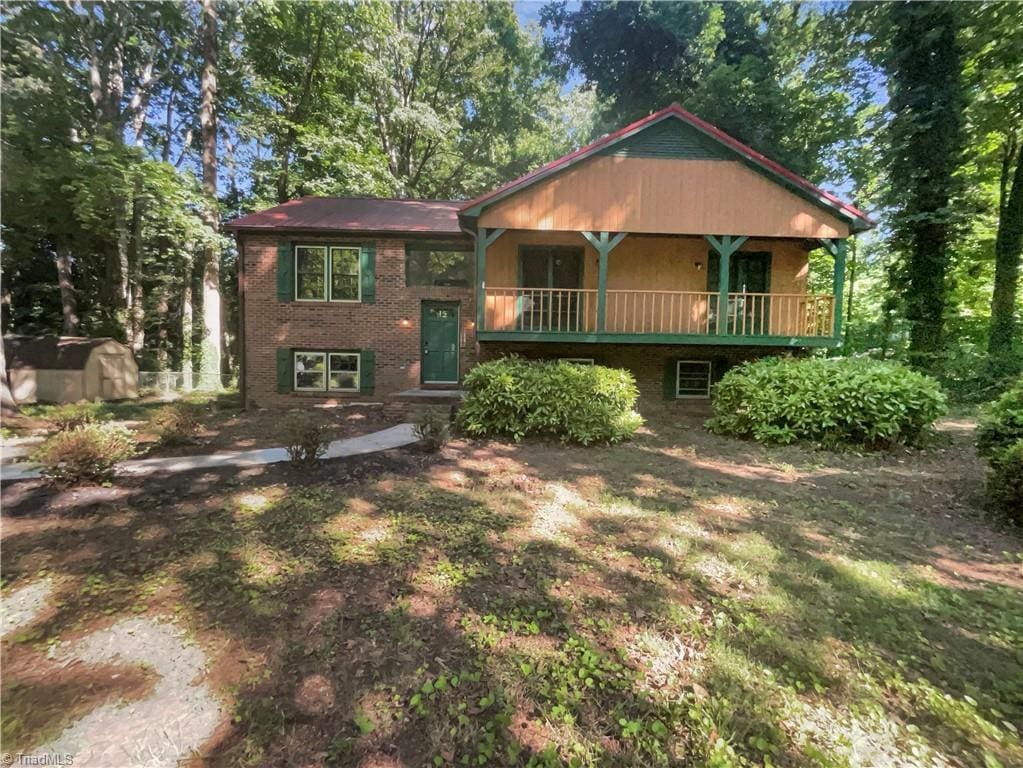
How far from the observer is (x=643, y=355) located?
1179 centimetres

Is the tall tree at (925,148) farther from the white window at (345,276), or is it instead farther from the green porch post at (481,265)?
the white window at (345,276)

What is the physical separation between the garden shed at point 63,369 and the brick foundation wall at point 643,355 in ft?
38.3

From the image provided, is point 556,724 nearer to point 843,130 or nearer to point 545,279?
point 545,279

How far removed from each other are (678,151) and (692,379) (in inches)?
210

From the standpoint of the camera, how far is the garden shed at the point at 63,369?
43.6 ft

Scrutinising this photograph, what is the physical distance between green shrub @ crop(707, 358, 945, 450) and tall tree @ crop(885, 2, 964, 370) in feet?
24.9

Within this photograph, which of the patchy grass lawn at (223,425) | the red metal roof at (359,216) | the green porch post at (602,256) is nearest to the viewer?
the patchy grass lawn at (223,425)

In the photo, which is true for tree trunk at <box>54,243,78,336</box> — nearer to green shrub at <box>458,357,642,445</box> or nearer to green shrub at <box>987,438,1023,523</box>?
green shrub at <box>458,357,642,445</box>

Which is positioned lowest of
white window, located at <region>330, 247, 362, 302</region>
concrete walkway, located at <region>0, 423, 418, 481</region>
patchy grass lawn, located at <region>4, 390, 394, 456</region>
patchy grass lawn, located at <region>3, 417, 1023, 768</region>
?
patchy grass lawn, located at <region>3, 417, 1023, 768</region>

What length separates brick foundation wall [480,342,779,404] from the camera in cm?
1162

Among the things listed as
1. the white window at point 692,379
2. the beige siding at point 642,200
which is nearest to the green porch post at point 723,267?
the beige siding at point 642,200

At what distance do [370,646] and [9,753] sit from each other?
1.56 m

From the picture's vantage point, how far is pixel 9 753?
2.11 m

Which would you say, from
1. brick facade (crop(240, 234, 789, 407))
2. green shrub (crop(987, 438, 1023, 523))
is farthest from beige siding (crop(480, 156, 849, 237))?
green shrub (crop(987, 438, 1023, 523))
